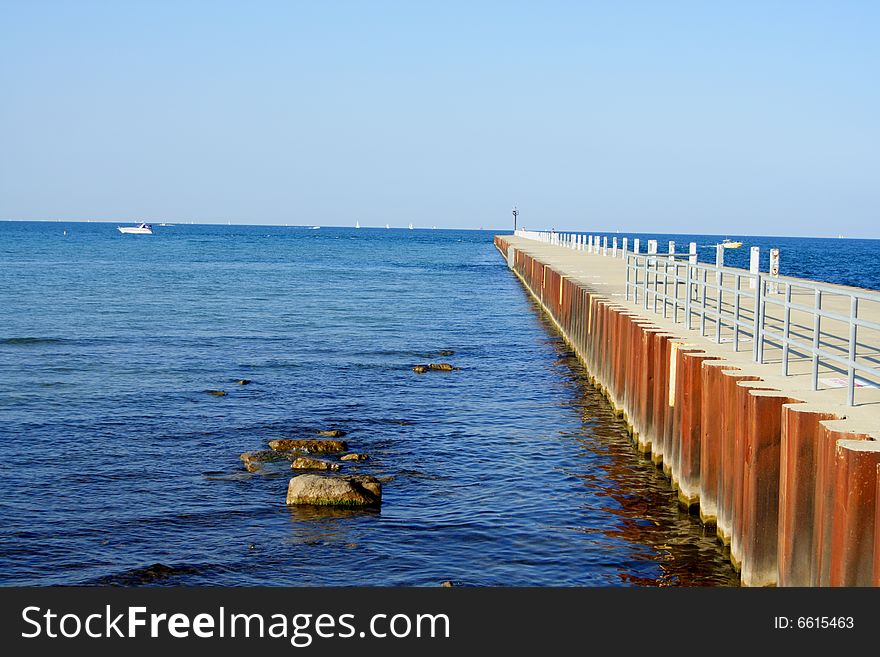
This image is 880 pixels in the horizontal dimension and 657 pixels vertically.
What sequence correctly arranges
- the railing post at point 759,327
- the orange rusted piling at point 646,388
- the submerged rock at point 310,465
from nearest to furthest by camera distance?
the railing post at point 759,327 < the submerged rock at point 310,465 < the orange rusted piling at point 646,388

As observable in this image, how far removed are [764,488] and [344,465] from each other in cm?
690

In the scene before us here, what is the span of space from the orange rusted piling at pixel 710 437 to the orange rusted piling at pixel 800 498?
7.36ft

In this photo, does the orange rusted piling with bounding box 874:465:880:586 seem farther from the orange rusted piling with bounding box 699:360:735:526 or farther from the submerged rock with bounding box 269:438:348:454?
the submerged rock with bounding box 269:438:348:454

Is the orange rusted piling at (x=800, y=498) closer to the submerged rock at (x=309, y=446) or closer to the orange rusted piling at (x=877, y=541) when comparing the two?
the orange rusted piling at (x=877, y=541)

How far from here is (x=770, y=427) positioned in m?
9.19

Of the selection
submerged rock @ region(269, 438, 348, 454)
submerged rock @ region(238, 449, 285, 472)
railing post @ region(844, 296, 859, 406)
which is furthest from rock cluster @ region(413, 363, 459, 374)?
railing post @ region(844, 296, 859, 406)

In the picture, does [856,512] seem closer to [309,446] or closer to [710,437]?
[710,437]

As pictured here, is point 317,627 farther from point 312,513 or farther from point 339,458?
point 339,458

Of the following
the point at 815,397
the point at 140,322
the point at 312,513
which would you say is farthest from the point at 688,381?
the point at 140,322

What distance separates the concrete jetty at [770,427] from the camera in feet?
24.0

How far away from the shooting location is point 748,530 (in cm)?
937

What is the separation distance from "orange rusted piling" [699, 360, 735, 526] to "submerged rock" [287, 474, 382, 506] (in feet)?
12.1

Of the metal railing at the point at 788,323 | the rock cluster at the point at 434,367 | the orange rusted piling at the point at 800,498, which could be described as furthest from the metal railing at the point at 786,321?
the rock cluster at the point at 434,367

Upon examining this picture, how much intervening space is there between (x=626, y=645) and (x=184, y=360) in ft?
66.7
